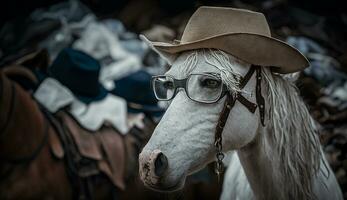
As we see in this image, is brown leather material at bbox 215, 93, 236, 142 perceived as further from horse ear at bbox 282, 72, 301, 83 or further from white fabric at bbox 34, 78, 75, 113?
white fabric at bbox 34, 78, 75, 113

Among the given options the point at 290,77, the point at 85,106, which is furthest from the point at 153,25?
the point at 290,77

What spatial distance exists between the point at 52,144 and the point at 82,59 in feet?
2.31

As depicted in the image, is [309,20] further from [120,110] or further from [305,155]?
[305,155]

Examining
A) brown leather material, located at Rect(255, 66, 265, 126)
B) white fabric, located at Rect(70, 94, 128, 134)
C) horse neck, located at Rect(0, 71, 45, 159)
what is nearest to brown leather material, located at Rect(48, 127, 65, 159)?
horse neck, located at Rect(0, 71, 45, 159)

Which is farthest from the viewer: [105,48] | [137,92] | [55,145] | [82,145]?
[105,48]

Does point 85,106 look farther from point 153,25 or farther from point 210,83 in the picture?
point 153,25

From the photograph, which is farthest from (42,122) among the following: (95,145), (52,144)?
(95,145)

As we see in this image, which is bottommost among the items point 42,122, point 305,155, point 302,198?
point 42,122

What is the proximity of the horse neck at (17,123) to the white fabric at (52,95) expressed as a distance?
22cm

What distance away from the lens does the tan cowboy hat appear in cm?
142

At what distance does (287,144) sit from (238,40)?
411 millimetres

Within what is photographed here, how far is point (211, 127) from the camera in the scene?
138 centimetres

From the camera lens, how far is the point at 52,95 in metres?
3.02

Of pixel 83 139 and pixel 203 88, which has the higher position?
pixel 203 88
